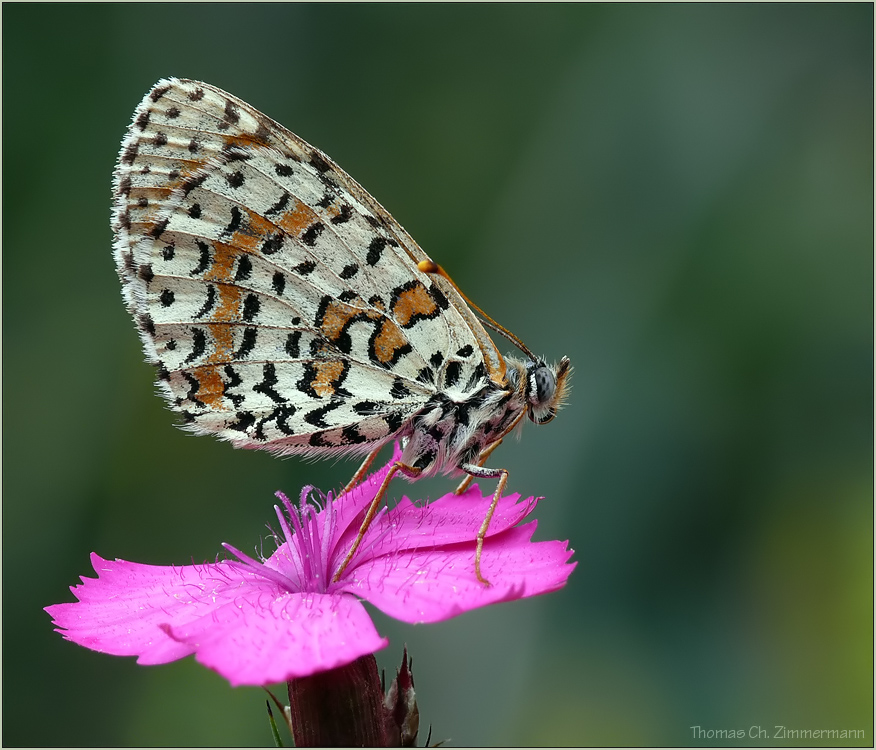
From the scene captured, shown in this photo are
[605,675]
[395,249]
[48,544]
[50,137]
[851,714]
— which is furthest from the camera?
[50,137]

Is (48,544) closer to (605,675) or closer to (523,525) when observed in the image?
(605,675)

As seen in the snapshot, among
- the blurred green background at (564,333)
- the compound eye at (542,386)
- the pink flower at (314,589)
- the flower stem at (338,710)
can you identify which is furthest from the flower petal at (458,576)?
the blurred green background at (564,333)

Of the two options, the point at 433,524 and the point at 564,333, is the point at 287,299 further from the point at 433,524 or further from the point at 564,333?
the point at 564,333

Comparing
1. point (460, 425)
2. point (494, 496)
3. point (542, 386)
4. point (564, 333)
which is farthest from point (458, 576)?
point (564, 333)

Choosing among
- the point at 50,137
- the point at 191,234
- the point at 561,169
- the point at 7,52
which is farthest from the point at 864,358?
the point at 7,52

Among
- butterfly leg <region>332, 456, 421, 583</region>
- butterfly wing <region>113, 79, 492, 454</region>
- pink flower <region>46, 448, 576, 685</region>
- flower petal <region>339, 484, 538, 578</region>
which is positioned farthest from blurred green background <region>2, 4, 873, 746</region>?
butterfly wing <region>113, 79, 492, 454</region>

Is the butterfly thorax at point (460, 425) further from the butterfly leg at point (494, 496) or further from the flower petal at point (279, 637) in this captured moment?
the flower petal at point (279, 637)
